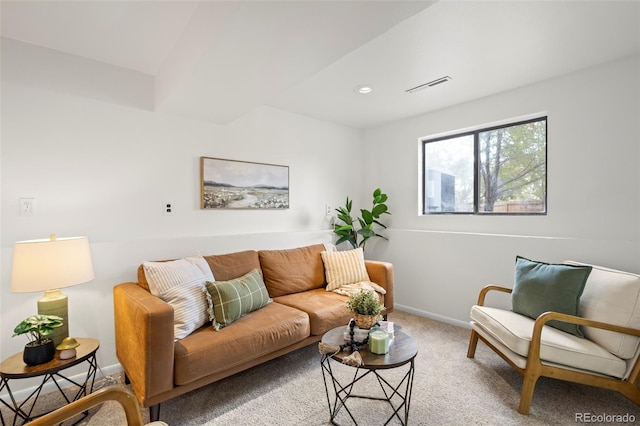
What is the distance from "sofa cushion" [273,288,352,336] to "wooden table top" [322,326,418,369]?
1.52ft

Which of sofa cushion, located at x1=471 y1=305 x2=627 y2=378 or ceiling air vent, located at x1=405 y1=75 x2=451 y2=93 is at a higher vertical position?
ceiling air vent, located at x1=405 y1=75 x2=451 y2=93

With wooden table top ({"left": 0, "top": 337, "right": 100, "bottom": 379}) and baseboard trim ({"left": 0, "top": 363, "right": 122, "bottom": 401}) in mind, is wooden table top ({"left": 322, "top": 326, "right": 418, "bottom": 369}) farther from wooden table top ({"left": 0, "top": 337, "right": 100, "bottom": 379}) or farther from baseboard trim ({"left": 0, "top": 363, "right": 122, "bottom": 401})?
baseboard trim ({"left": 0, "top": 363, "right": 122, "bottom": 401})

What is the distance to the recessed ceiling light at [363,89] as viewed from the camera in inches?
116

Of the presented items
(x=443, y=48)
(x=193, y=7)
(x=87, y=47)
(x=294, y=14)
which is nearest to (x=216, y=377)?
(x=294, y=14)

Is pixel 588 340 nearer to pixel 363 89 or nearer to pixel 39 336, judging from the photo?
pixel 363 89

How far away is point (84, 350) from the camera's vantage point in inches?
72.7

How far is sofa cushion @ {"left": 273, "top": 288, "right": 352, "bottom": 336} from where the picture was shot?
7.95 ft

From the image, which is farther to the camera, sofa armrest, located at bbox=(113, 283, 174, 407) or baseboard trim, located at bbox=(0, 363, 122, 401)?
baseboard trim, located at bbox=(0, 363, 122, 401)

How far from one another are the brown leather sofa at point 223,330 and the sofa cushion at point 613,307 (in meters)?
1.55

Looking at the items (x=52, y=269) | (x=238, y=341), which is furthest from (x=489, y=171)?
(x=52, y=269)

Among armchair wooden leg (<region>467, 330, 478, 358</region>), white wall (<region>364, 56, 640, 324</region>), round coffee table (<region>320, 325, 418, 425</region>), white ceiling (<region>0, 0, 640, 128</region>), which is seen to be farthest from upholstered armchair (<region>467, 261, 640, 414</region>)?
white ceiling (<region>0, 0, 640, 128</region>)

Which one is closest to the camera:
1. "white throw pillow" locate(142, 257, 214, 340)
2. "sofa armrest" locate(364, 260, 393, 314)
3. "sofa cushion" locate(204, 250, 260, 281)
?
"white throw pillow" locate(142, 257, 214, 340)

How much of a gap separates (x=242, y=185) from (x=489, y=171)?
8.75 ft

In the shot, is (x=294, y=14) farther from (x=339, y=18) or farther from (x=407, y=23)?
(x=407, y=23)
